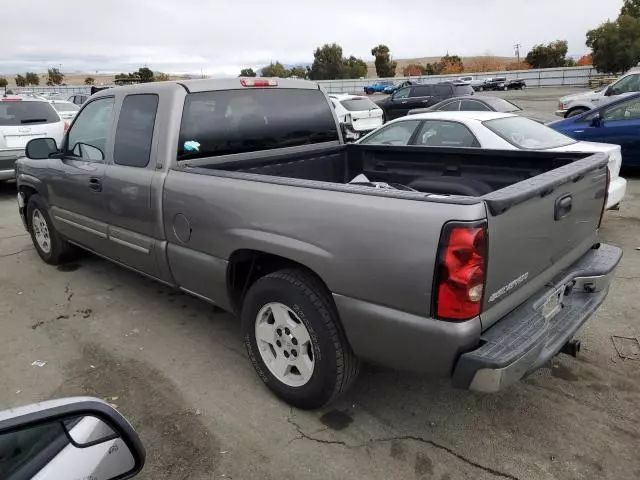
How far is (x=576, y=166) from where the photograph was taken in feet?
9.47

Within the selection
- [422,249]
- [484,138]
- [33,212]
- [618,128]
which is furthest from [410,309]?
[618,128]

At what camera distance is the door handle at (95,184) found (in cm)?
413

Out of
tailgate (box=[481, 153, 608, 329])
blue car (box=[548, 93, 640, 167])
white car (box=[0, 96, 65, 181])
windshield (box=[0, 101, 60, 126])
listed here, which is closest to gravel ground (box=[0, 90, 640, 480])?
tailgate (box=[481, 153, 608, 329])

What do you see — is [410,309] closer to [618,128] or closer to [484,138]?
[484,138]

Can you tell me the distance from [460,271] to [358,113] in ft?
47.6

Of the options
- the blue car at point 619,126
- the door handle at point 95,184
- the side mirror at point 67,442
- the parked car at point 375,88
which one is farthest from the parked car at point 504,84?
the side mirror at point 67,442

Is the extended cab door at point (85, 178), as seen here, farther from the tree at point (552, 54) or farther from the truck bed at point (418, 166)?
the tree at point (552, 54)

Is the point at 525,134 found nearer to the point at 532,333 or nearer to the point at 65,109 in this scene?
the point at 532,333

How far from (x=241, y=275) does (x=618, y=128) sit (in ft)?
26.0

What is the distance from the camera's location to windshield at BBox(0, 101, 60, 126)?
31.3ft

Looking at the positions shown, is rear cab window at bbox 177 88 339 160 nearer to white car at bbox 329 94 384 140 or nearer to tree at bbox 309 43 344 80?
white car at bbox 329 94 384 140

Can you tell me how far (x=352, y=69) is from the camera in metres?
81.7

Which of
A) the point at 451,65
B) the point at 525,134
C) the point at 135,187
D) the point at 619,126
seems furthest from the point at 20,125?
the point at 451,65

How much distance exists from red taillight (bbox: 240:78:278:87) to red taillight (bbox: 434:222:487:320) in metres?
2.44
